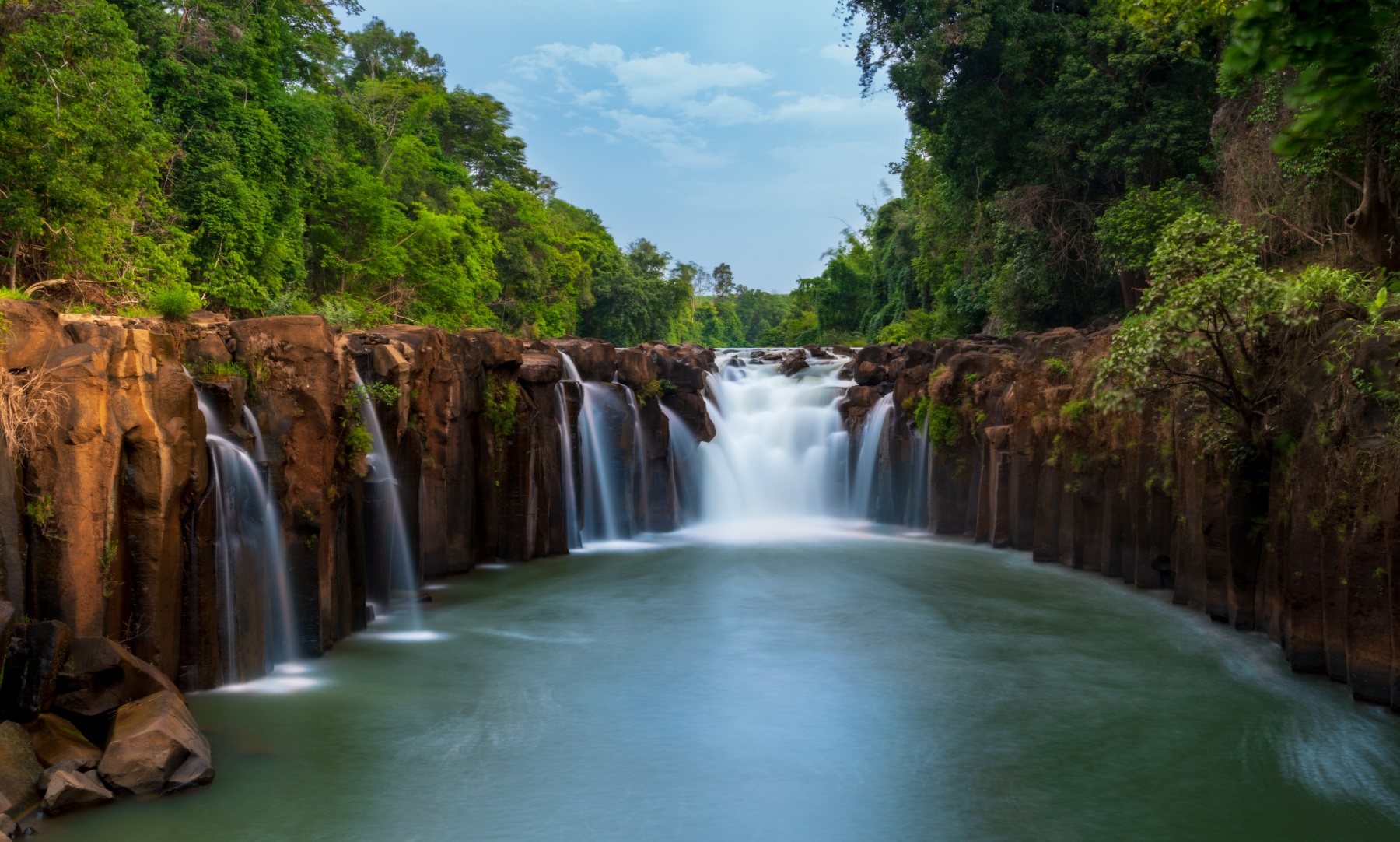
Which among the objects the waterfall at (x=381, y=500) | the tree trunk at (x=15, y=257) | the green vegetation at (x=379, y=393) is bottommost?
the waterfall at (x=381, y=500)

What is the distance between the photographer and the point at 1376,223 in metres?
12.8

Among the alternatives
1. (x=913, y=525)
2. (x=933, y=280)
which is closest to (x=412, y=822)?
(x=913, y=525)

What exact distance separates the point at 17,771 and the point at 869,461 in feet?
58.6

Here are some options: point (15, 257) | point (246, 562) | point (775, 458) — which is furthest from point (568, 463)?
point (15, 257)

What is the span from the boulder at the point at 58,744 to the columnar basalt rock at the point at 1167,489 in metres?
10.9

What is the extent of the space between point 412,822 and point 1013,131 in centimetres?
2197

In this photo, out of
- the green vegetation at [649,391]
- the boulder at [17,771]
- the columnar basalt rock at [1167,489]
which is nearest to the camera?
the boulder at [17,771]

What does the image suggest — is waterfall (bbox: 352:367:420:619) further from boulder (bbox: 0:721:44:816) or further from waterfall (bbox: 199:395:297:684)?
boulder (bbox: 0:721:44:816)

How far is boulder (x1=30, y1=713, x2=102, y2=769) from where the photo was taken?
7.02 meters

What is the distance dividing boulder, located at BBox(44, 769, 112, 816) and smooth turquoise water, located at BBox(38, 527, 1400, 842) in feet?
0.42

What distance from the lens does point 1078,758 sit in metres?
8.41

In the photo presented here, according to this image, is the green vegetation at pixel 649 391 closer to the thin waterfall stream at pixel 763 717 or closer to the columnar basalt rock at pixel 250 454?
the columnar basalt rock at pixel 250 454

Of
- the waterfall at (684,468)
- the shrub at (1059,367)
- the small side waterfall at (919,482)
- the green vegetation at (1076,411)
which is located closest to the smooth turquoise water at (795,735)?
the green vegetation at (1076,411)

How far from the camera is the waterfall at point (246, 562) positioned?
946 cm
